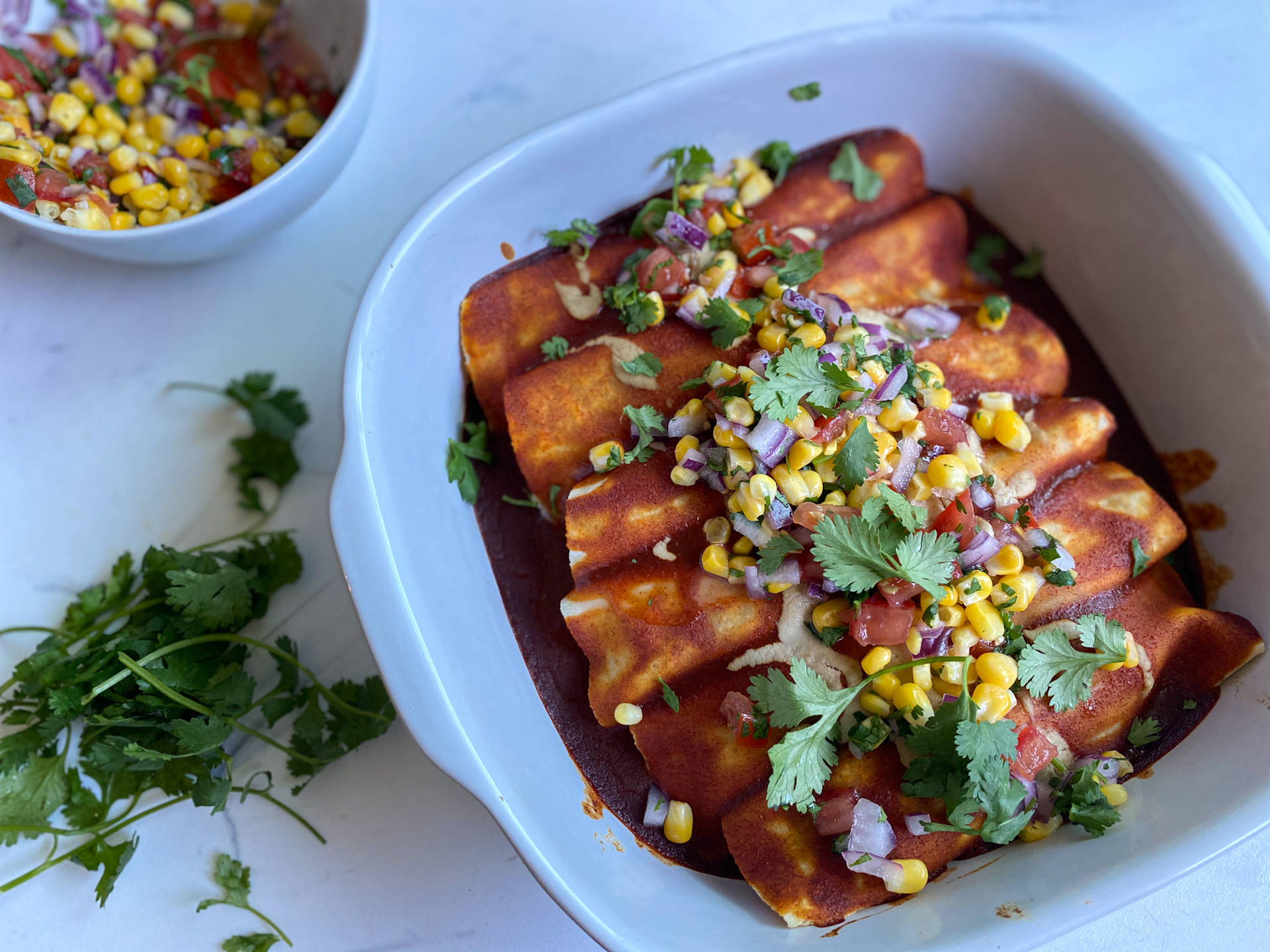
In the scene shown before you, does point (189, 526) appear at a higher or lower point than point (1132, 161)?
lower

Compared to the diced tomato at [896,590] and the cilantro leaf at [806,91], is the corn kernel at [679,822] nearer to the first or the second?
the diced tomato at [896,590]

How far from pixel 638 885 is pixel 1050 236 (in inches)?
93.7

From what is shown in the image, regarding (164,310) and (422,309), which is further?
(164,310)

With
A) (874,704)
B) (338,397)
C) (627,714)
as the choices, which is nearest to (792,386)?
(874,704)

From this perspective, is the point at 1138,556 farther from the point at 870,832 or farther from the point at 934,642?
the point at 870,832

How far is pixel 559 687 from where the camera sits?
2498mm

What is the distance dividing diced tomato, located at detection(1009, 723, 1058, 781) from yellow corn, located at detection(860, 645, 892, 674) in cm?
39

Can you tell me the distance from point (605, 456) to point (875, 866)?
1.25 meters

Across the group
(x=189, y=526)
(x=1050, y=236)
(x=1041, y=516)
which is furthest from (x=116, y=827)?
(x=1050, y=236)

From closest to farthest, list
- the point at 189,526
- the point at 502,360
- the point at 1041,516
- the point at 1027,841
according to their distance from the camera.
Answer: the point at 1027,841 < the point at 1041,516 < the point at 502,360 < the point at 189,526

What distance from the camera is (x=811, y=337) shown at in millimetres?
2271

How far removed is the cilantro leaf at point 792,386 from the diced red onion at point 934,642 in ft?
2.01

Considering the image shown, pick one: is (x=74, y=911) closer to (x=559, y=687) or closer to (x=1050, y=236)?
(x=559, y=687)

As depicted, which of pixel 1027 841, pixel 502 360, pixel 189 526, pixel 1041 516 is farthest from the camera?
pixel 189 526
